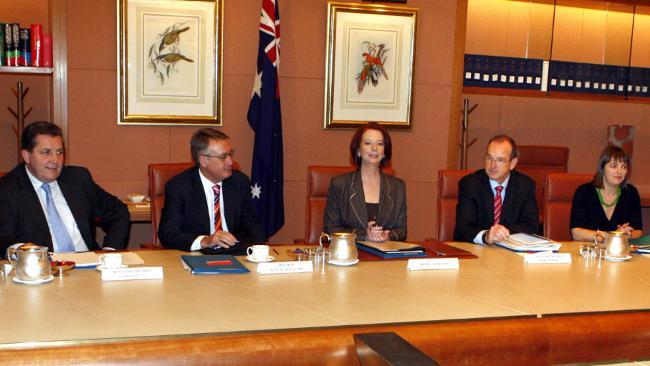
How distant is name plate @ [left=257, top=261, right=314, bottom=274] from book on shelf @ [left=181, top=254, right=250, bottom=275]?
7cm

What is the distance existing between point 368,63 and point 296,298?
3.39 metres

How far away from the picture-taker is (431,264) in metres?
2.55

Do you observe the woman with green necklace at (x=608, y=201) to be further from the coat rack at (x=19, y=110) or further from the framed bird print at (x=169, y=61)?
the coat rack at (x=19, y=110)

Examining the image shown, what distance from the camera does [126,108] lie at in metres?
4.66

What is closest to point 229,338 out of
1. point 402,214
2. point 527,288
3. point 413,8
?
point 527,288

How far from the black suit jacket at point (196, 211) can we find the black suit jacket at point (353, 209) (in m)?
0.42

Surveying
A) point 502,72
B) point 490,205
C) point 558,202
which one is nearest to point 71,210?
point 490,205

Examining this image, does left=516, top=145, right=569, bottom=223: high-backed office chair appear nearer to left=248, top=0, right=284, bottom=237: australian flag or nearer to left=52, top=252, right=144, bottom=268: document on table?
left=248, top=0, right=284, bottom=237: australian flag

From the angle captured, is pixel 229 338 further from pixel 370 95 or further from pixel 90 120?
pixel 370 95

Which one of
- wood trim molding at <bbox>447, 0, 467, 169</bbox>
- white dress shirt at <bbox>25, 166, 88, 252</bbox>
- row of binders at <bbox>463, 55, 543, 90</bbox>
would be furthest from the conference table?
row of binders at <bbox>463, 55, 543, 90</bbox>

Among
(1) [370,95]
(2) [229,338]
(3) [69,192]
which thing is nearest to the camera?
(2) [229,338]

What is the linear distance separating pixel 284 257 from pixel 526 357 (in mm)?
1095

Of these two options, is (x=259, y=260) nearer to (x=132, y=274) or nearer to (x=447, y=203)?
(x=132, y=274)

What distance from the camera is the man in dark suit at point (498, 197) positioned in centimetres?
345
